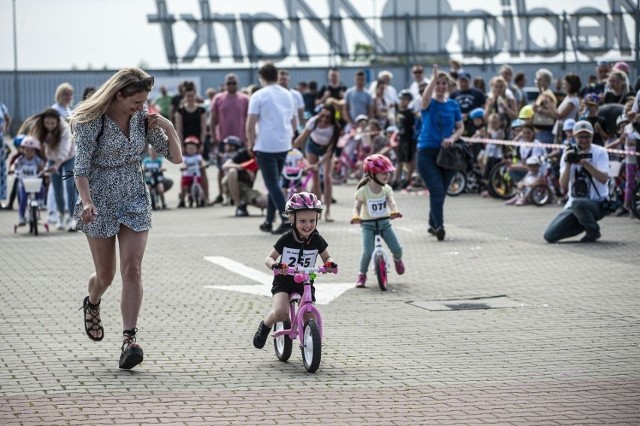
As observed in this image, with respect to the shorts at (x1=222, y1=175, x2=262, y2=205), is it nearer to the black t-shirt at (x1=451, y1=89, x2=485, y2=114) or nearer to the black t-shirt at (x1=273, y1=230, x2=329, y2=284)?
the black t-shirt at (x1=451, y1=89, x2=485, y2=114)

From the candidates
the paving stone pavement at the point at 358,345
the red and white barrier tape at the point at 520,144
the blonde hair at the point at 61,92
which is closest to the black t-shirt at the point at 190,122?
the blonde hair at the point at 61,92

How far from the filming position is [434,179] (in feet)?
55.0

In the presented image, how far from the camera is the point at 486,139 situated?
23094 mm

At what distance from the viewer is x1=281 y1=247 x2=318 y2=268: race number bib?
8.88m

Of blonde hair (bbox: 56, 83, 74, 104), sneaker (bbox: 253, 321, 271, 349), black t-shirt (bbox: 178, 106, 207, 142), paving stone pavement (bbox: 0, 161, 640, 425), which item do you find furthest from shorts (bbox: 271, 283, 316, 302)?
black t-shirt (bbox: 178, 106, 207, 142)

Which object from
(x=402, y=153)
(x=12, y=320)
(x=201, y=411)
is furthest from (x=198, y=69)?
(x=201, y=411)

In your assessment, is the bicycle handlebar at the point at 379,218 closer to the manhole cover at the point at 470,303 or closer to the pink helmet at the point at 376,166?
the pink helmet at the point at 376,166

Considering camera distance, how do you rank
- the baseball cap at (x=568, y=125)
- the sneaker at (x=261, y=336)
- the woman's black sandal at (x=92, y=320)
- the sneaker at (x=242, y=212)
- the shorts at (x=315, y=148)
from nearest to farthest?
the woman's black sandal at (x=92, y=320) → the sneaker at (x=261, y=336) → the baseball cap at (x=568, y=125) → the shorts at (x=315, y=148) → the sneaker at (x=242, y=212)

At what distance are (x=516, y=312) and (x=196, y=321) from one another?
8.54 feet

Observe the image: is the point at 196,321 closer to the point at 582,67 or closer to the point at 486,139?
the point at 486,139

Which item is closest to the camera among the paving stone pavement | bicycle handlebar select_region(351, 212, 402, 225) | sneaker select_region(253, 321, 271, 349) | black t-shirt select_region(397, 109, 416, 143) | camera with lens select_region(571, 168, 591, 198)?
the paving stone pavement

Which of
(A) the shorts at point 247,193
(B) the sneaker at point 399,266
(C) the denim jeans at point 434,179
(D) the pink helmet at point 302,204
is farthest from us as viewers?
(A) the shorts at point 247,193

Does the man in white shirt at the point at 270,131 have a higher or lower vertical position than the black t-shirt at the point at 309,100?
lower

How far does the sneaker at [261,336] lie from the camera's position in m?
9.11
